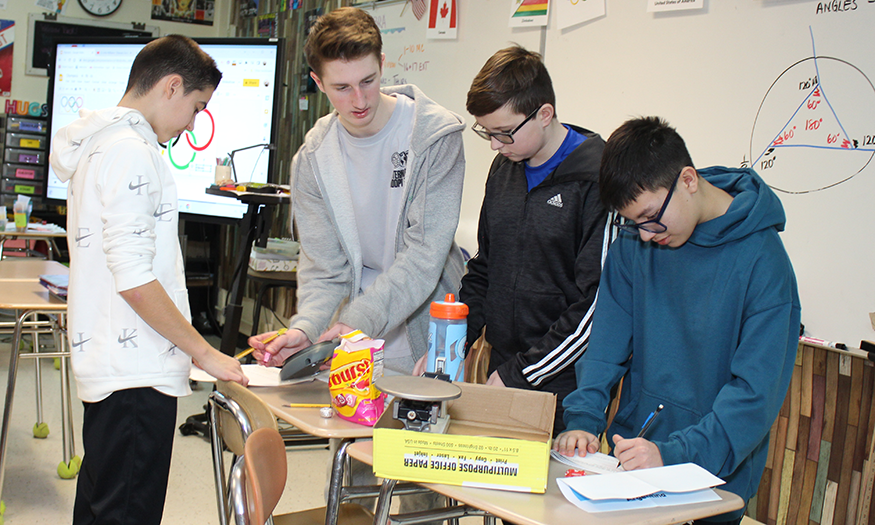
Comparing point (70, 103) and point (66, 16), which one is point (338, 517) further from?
point (66, 16)

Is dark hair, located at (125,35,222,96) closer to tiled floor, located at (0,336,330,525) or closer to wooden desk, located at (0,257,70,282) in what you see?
wooden desk, located at (0,257,70,282)

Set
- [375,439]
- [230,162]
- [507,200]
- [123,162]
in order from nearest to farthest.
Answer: [375,439] < [123,162] < [507,200] < [230,162]

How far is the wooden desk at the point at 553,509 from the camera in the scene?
897 mm

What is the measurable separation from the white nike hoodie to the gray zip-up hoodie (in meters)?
0.37

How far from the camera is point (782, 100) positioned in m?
1.99

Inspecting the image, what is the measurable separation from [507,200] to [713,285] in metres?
0.55

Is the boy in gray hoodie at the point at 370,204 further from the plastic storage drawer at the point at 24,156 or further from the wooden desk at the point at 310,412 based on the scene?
the plastic storage drawer at the point at 24,156

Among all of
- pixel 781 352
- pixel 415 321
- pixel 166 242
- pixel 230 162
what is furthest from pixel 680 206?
pixel 230 162

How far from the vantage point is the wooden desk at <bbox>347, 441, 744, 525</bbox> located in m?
0.90

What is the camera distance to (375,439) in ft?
3.21

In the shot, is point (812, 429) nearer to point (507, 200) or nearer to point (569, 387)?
point (569, 387)

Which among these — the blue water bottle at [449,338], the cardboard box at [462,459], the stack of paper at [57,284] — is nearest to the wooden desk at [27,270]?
the stack of paper at [57,284]

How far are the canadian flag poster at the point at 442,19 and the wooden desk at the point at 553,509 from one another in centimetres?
254

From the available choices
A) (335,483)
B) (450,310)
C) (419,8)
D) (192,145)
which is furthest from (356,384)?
(192,145)
